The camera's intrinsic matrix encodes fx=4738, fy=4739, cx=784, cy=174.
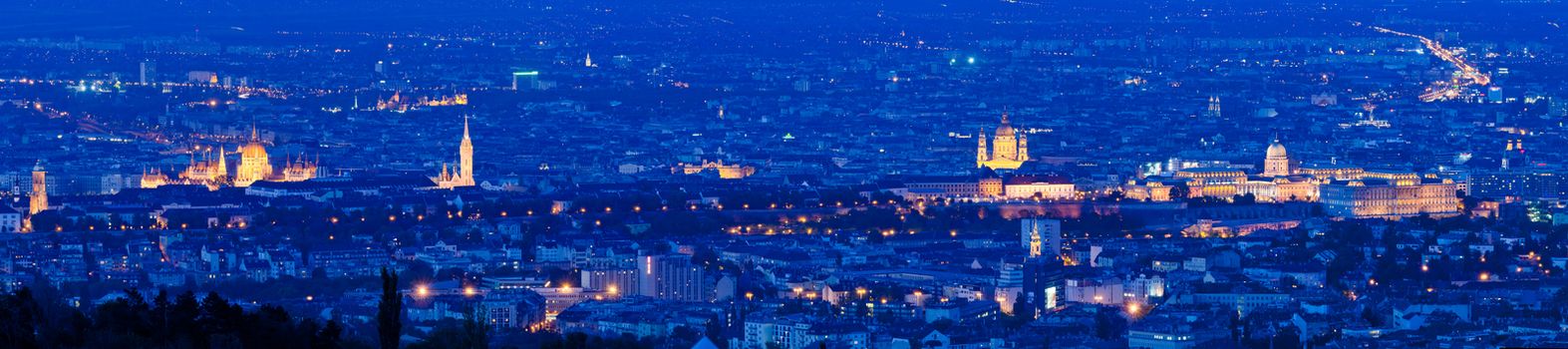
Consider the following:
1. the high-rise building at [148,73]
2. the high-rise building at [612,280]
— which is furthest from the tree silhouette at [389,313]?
the high-rise building at [148,73]

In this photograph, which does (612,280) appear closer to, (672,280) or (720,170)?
(672,280)

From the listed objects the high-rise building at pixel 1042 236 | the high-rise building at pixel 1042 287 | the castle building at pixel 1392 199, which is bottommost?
the high-rise building at pixel 1042 287

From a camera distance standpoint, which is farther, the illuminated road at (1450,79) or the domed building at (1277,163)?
the illuminated road at (1450,79)

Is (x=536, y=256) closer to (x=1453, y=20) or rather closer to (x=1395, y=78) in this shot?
(x=1395, y=78)

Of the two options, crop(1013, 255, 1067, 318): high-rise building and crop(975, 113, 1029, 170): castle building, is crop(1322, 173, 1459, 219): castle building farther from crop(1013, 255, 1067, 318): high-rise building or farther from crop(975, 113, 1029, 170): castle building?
crop(1013, 255, 1067, 318): high-rise building

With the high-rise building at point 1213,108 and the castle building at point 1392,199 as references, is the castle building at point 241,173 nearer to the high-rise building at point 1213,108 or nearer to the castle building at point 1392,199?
the castle building at point 1392,199

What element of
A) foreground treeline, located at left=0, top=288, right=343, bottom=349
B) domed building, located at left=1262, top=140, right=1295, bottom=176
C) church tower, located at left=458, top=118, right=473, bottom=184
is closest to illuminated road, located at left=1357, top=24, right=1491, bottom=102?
domed building, located at left=1262, top=140, right=1295, bottom=176
